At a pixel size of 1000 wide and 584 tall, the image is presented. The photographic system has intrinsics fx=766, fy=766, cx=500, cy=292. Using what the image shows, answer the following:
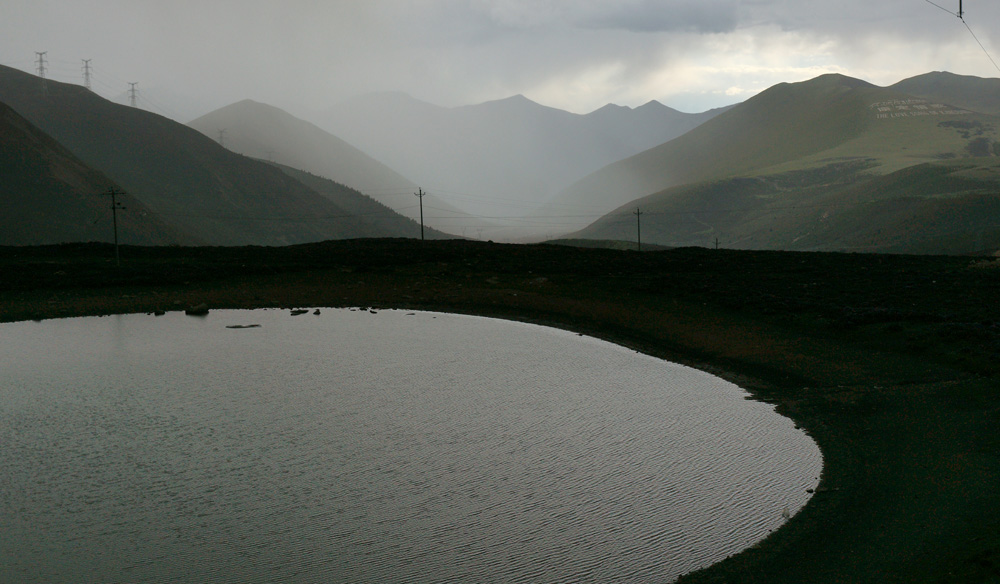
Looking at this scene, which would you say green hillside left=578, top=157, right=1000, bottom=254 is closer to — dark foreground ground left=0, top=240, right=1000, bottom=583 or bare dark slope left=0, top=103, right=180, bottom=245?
dark foreground ground left=0, top=240, right=1000, bottom=583

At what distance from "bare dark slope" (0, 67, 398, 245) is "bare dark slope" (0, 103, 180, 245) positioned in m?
20.7

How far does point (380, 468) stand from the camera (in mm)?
14391

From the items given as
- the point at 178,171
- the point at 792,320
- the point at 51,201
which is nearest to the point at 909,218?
the point at 792,320

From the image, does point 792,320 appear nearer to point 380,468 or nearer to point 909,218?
point 380,468

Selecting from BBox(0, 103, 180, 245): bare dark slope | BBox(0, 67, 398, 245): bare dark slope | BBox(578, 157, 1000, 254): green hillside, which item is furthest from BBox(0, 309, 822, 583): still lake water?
BBox(0, 67, 398, 245): bare dark slope

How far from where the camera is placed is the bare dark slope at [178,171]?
162 meters

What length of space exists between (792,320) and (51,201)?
120 meters

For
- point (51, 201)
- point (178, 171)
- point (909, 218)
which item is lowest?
point (909, 218)

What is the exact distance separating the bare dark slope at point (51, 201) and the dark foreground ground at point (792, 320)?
57273 mm

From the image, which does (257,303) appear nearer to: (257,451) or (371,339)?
(371,339)

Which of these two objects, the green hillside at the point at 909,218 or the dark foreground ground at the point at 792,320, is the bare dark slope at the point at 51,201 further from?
the green hillside at the point at 909,218

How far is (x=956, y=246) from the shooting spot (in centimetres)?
12450

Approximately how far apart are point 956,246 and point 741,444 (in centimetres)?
12890

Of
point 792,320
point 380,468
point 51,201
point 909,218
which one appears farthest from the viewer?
point 909,218
